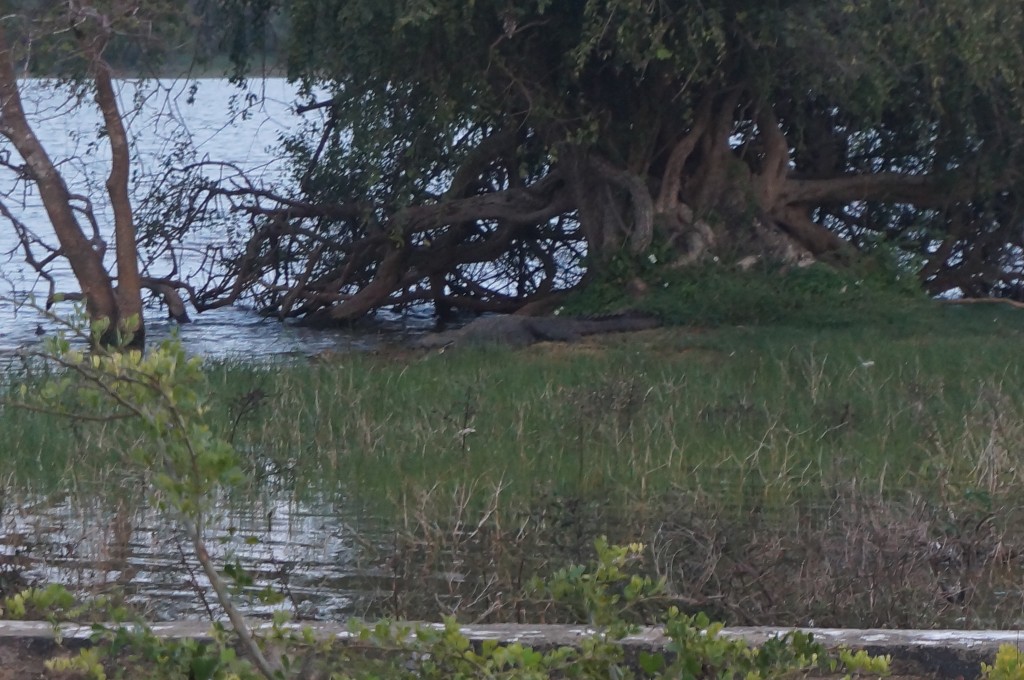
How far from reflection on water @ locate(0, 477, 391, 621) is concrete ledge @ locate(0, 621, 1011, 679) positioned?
2.75 ft

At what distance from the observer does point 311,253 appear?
1725cm

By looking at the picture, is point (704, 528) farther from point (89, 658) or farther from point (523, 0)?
point (523, 0)

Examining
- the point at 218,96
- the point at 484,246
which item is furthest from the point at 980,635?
the point at 218,96

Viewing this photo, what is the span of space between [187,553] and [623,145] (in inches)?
376

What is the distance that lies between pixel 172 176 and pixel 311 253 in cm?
189

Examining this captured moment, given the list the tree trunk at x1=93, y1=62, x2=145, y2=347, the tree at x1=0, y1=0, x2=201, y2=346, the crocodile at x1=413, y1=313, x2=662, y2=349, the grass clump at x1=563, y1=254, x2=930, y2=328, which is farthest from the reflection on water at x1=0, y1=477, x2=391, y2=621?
the grass clump at x1=563, y1=254, x2=930, y2=328

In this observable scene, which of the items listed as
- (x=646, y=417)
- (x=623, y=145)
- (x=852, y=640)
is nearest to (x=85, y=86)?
(x=623, y=145)

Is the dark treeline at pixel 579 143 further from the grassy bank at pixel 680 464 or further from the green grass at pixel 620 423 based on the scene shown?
the green grass at pixel 620 423

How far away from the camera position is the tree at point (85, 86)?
12031 mm

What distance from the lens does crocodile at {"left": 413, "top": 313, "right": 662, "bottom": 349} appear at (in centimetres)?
1331

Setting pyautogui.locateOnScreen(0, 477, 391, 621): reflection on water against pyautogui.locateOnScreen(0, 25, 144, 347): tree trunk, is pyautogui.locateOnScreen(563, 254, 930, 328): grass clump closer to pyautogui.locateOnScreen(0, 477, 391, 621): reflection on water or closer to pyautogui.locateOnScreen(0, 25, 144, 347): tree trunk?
pyautogui.locateOnScreen(0, 25, 144, 347): tree trunk

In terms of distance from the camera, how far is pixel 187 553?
654 centimetres

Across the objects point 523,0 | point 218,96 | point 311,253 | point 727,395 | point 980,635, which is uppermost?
point 218,96

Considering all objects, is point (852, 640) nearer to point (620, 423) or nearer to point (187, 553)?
point (187, 553)
